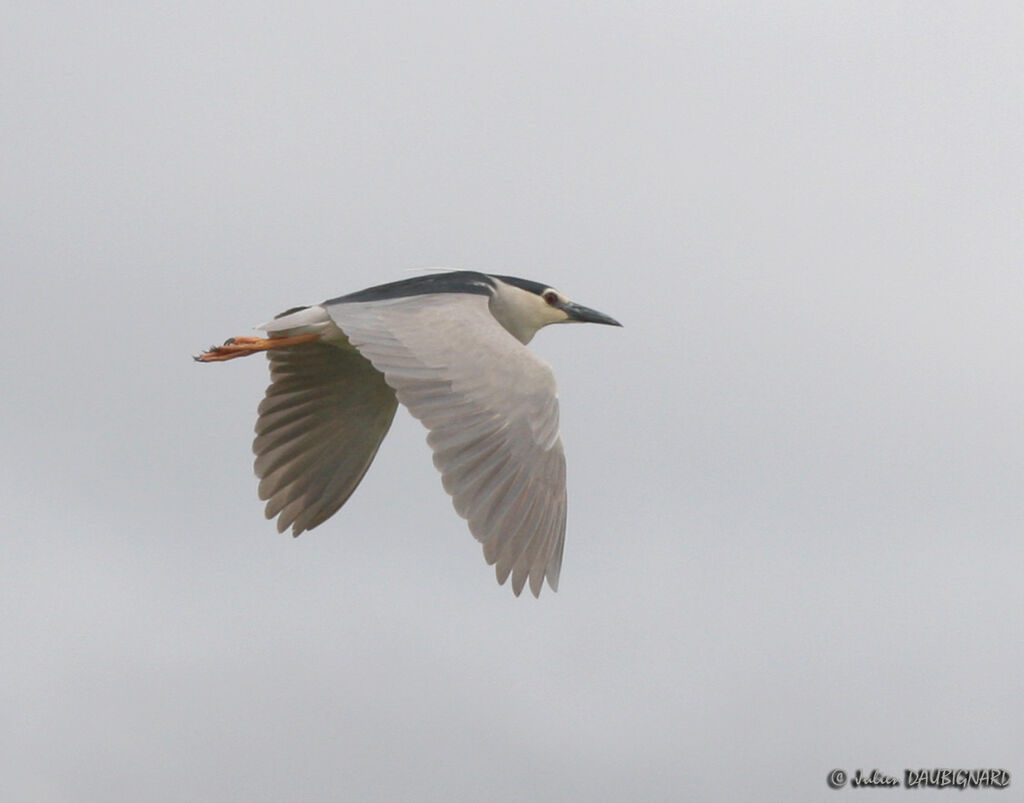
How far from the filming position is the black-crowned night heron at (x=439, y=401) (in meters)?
8.48

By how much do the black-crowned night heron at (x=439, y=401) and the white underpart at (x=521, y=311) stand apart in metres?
0.01

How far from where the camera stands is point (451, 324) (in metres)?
9.31

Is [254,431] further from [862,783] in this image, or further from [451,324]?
[862,783]

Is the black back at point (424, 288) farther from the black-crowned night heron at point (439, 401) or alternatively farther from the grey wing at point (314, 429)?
the grey wing at point (314, 429)

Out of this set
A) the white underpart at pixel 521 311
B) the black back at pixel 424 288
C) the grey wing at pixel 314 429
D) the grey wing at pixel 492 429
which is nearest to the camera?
the grey wing at pixel 492 429

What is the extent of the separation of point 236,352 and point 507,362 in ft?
7.90

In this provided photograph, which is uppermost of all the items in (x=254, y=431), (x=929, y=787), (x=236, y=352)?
(x=236, y=352)

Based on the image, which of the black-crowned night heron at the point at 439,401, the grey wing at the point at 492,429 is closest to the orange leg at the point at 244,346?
the black-crowned night heron at the point at 439,401

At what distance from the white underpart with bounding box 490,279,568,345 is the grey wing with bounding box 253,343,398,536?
3.27 ft

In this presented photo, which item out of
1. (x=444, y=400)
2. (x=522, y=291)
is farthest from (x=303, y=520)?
(x=444, y=400)

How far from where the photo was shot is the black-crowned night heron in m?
8.48

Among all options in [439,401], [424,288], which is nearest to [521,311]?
[424,288]

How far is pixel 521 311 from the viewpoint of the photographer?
36.9 feet

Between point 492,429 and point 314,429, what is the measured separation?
3.02 m
